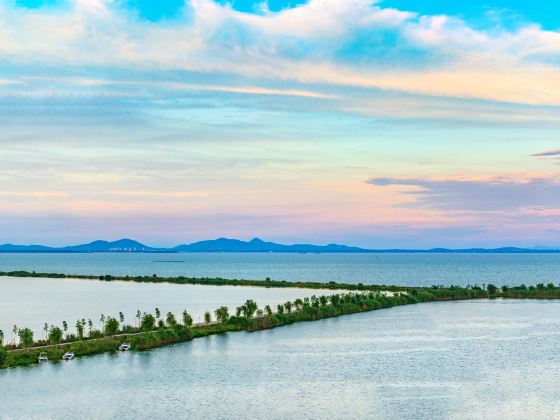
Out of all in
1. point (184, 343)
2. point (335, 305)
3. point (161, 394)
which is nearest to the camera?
point (161, 394)

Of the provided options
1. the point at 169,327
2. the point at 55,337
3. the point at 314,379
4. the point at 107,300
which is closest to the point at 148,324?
the point at 169,327

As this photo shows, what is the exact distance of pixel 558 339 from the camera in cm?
7125

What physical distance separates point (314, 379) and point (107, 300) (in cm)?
7518

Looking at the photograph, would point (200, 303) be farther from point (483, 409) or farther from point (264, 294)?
point (483, 409)

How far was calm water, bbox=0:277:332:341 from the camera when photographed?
93562mm

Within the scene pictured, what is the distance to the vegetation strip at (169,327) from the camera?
6088 centimetres

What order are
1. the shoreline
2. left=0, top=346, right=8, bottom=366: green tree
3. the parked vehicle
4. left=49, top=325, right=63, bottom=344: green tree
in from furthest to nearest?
the parked vehicle, left=49, top=325, right=63, bottom=344: green tree, the shoreline, left=0, top=346, right=8, bottom=366: green tree

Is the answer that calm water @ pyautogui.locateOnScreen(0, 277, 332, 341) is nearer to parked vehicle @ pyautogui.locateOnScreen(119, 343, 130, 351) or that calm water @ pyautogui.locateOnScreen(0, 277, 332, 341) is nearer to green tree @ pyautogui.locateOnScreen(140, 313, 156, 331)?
green tree @ pyautogui.locateOnScreen(140, 313, 156, 331)

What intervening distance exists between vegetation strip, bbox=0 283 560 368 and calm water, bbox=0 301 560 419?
2026 mm

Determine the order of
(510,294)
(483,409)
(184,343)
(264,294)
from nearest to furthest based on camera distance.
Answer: (483,409) → (184,343) → (510,294) → (264,294)

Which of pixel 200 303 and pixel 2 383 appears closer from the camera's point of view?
pixel 2 383

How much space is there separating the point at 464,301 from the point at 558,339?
145 feet

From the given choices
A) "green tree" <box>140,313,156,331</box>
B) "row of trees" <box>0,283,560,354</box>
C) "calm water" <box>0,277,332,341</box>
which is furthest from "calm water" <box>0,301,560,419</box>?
"calm water" <box>0,277,332,341</box>

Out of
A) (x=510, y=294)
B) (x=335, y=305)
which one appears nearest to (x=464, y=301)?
(x=510, y=294)
